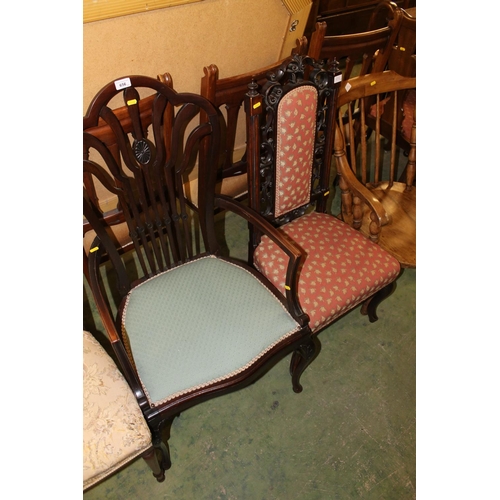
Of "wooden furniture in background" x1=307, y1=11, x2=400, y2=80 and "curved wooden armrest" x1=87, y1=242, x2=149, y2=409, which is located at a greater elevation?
"wooden furniture in background" x1=307, y1=11, x2=400, y2=80

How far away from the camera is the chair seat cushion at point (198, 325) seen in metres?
1.40

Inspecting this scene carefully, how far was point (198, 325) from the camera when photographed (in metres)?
1.50

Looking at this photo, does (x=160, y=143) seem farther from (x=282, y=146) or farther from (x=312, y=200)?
(x=312, y=200)

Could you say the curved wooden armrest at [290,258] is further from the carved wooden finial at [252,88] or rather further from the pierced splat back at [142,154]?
the carved wooden finial at [252,88]

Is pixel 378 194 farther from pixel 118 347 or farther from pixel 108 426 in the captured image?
pixel 108 426

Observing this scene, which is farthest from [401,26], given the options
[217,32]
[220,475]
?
[220,475]

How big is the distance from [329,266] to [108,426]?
38.1 inches

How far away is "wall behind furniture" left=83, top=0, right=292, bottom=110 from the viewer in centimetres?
159

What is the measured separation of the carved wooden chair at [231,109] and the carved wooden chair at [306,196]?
15 centimetres

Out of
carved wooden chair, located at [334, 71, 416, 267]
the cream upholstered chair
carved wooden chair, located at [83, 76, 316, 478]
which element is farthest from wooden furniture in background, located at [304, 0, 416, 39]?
the cream upholstered chair

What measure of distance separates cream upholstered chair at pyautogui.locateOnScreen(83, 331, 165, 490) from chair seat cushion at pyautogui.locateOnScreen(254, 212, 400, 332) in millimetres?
673

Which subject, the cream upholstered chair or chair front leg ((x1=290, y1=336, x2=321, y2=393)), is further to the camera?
chair front leg ((x1=290, y1=336, x2=321, y2=393))

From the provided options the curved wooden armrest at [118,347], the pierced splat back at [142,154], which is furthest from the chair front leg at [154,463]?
the pierced splat back at [142,154]

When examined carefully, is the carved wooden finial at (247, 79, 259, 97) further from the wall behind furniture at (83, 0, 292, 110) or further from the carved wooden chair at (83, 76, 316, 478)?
the wall behind furniture at (83, 0, 292, 110)
